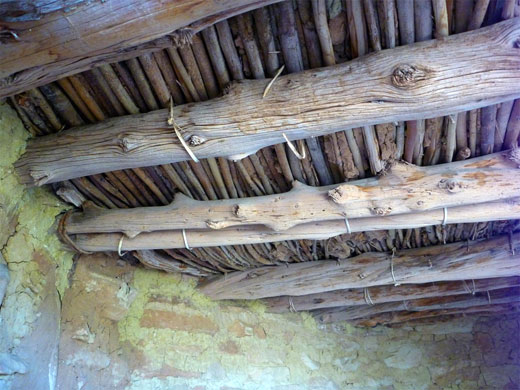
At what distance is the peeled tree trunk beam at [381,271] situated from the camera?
6.57ft

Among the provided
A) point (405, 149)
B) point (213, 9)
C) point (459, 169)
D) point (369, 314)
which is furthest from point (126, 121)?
point (369, 314)

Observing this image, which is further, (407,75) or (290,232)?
(290,232)

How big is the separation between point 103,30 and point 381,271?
61.6 inches

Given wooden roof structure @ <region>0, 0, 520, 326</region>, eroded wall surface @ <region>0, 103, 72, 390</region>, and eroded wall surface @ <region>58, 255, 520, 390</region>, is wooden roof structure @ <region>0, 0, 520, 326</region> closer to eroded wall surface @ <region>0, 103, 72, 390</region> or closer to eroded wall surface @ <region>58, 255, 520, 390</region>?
eroded wall surface @ <region>0, 103, 72, 390</region>

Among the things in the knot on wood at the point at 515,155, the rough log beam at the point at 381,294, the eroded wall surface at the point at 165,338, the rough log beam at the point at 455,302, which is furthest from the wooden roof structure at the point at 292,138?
the rough log beam at the point at 455,302

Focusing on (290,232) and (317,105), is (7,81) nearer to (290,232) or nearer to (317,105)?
(317,105)

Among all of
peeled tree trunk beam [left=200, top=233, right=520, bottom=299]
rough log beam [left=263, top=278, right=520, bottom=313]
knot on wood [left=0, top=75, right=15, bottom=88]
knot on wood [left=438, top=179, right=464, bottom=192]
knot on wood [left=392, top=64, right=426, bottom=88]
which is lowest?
rough log beam [left=263, top=278, right=520, bottom=313]

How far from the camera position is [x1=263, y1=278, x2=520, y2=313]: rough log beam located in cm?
233

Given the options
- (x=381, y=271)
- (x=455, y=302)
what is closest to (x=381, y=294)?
(x=381, y=271)

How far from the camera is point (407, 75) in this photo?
120 centimetres

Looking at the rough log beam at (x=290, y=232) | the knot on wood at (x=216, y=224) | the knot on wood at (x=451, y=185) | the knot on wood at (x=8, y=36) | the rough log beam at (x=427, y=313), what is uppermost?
the knot on wood at (x=8, y=36)

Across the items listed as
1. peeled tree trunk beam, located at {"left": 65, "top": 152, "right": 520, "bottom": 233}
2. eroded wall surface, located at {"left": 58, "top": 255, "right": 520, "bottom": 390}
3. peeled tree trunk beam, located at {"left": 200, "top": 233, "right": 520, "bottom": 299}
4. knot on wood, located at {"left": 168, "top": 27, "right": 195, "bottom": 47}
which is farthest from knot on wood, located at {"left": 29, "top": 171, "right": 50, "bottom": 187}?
peeled tree trunk beam, located at {"left": 200, "top": 233, "right": 520, "bottom": 299}

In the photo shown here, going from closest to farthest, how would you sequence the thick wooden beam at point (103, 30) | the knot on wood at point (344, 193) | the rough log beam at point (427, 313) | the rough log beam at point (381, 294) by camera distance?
1. the thick wooden beam at point (103, 30)
2. the knot on wood at point (344, 193)
3. the rough log beam at point (381, 294)
4. the rough log beam at point (427, 313)

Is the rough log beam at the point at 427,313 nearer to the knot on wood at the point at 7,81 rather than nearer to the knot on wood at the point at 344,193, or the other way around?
the knot on wood at the point at 344,193
